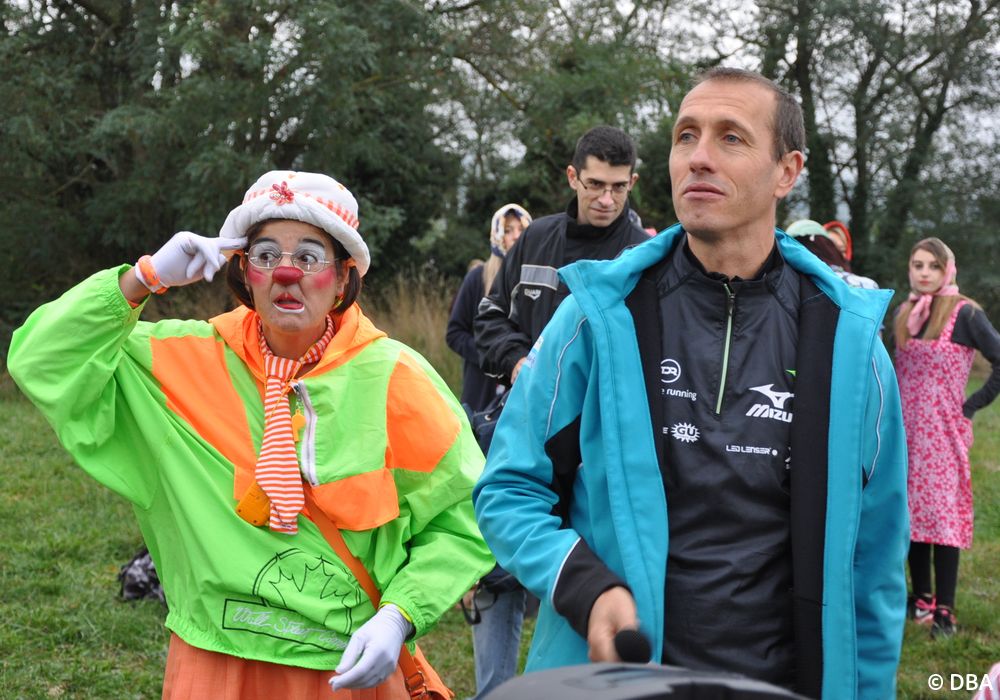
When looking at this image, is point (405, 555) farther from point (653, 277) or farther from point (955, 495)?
point (955, 495)

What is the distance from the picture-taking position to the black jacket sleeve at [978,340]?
20.8 ft

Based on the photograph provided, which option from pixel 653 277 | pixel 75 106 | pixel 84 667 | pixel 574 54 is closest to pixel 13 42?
pixel 75 106

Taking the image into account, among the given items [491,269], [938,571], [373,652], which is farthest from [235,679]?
[938,571]

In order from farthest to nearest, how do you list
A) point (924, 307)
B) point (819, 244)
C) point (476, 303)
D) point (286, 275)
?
point (476, 303), point (924, 307), point (819, 244), point (286, 275)

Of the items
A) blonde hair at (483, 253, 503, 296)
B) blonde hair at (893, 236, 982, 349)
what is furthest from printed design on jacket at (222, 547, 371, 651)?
blonde hair at (893, 236, 982, 349)

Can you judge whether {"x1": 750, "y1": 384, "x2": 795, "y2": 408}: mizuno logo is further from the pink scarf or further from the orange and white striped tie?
the pink scarf

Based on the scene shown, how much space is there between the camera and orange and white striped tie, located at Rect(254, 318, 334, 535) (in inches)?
108

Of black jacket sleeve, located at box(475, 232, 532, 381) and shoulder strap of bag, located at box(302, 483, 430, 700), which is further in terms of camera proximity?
black jacket sleeve, located at box(475, 232, 532, 381)

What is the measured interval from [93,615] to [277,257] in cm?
333

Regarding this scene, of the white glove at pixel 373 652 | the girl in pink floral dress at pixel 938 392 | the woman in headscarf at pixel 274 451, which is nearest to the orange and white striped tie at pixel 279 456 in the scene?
the woman in headscarf at pixel 274 451

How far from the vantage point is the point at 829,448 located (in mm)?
2189

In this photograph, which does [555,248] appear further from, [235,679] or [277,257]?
[235,679]

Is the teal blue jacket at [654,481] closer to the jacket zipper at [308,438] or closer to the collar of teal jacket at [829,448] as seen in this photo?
the collar of teal jacket at [829,448]

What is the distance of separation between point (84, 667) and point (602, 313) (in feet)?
12.3
